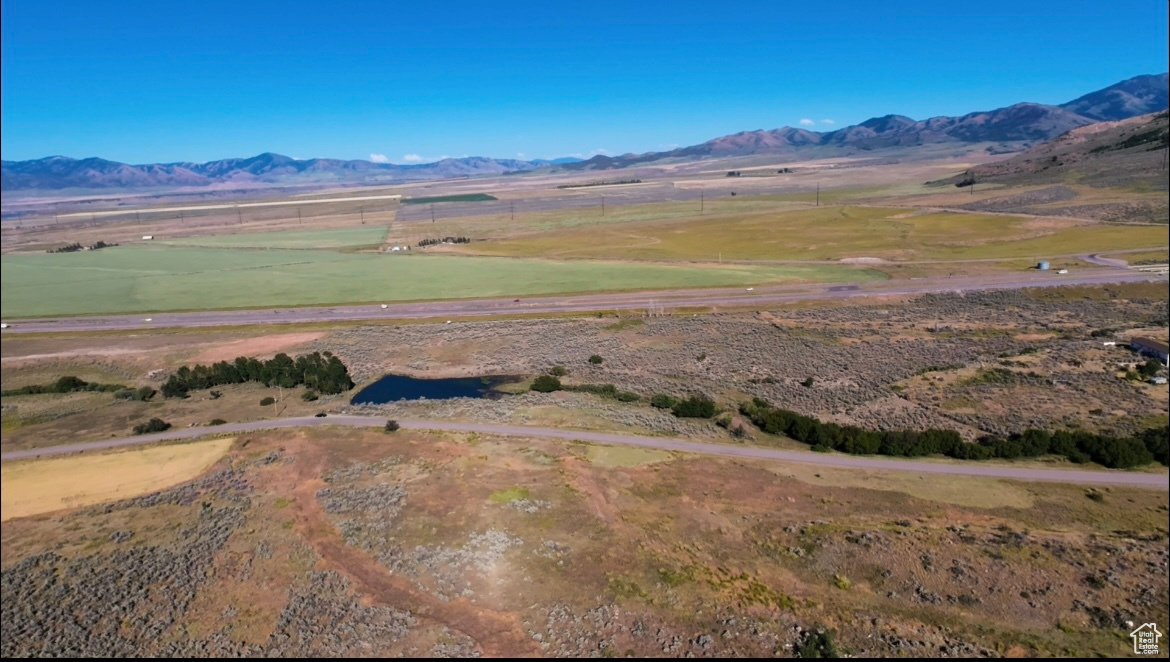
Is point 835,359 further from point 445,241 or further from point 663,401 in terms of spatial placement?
point 445,241

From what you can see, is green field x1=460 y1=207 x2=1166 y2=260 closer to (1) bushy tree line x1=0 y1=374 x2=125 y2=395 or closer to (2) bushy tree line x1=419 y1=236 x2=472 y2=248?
(2) bushy tree line x1=419 y1=236 x2=472 y2=248

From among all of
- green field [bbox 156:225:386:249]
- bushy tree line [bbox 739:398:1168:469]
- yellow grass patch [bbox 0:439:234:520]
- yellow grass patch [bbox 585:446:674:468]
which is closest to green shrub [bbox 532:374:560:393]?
yellow grass patch [bbox 585:446:674:468]

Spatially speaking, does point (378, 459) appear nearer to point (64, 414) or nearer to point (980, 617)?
point (64, 414)

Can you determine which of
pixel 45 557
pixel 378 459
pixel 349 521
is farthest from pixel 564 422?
pixel 45 557

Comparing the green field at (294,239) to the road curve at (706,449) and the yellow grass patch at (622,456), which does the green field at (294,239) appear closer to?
the road curve at (706,449)

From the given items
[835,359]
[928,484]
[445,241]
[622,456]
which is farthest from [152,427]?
[445,241]
